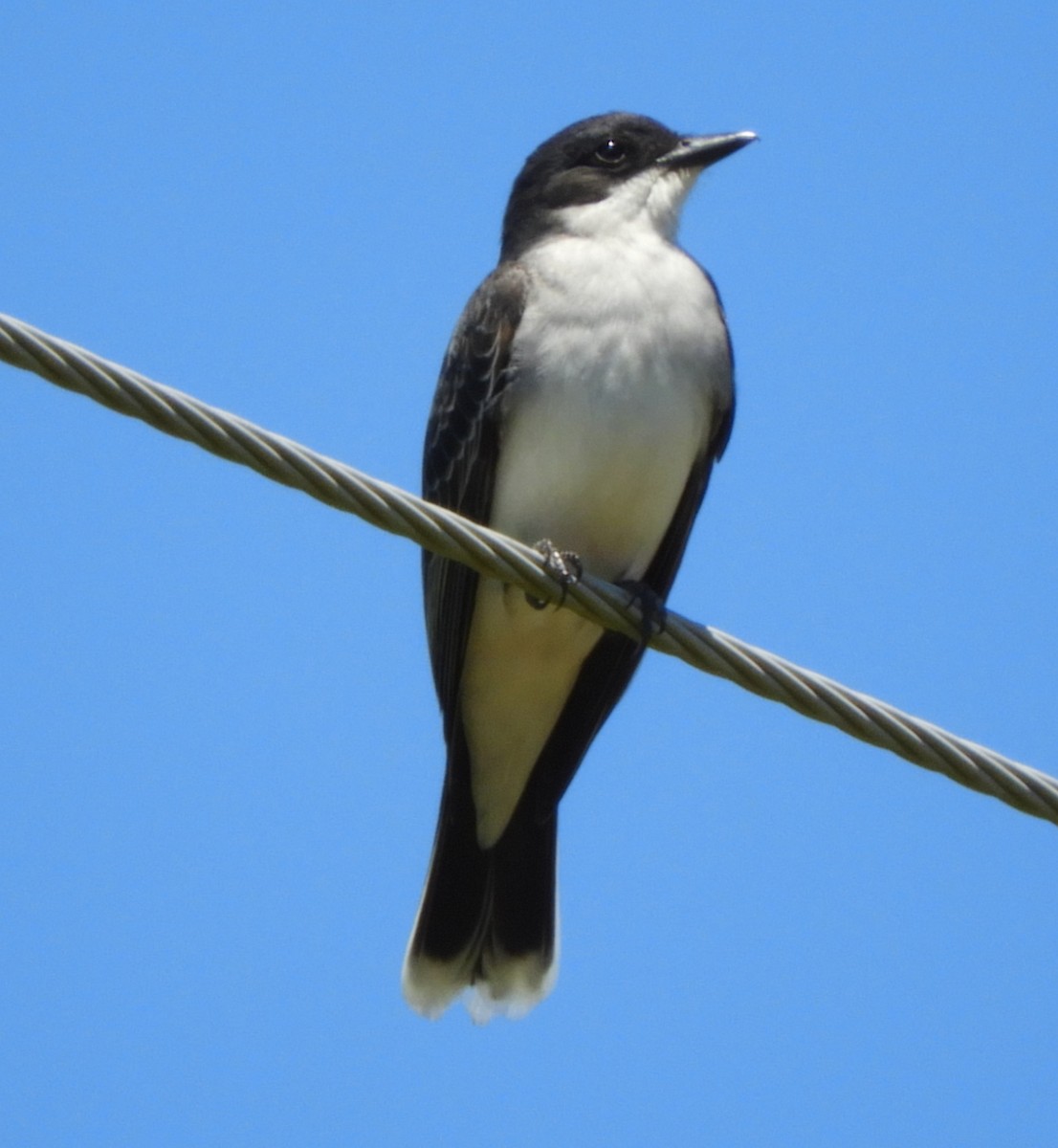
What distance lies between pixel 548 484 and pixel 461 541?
1.65 m

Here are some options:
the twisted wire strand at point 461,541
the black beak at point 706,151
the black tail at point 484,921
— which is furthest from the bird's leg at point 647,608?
the black beak at point 706,151

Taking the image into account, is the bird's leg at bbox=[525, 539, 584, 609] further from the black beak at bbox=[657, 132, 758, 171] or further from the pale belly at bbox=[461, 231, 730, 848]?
the black beak at bbox=[657, 132, 758, 171]

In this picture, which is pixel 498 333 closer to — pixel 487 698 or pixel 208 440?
pixel 487 698

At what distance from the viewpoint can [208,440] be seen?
3547 millimetres

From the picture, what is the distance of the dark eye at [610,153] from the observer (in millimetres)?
6520

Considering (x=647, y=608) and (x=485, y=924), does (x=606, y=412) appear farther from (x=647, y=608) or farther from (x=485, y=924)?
(x=485, y=924)

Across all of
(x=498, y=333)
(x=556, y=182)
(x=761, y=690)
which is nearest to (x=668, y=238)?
(x=556, y=182)

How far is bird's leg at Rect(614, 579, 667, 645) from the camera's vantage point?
15.9ft

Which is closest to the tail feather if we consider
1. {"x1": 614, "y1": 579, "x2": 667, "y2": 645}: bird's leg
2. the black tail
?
the black tail

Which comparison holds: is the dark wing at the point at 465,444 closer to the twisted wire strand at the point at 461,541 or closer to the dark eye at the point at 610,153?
the dark eye at the point at 610,153

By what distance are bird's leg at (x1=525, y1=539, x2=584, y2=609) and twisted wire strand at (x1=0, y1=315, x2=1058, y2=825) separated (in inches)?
4.4

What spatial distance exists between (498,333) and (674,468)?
0.66 m

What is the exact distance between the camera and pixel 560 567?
15.6 ft

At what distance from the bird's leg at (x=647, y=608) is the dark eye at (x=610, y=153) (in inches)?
70.5
